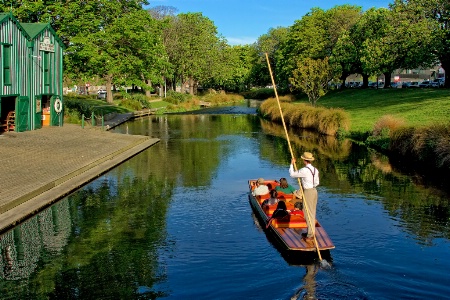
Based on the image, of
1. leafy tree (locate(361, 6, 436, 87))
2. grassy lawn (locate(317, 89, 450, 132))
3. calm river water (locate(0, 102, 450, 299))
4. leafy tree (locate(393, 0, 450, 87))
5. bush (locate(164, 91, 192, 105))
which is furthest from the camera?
bush (locate(164, 91, 192, 105))

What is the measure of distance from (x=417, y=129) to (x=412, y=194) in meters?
9.40

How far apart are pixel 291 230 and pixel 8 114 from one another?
24981mm

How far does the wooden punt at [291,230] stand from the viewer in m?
13.0

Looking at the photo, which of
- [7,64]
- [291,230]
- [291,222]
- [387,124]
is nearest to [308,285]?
[291,230]

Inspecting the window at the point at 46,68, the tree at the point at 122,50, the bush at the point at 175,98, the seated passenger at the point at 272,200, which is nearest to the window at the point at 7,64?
the window at the point at 46,68

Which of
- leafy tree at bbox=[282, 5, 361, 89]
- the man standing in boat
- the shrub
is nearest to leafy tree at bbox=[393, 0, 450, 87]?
leafy tree at bbox=[282, 5, 361, 89]

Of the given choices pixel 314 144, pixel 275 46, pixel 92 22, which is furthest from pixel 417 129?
pixel 275 46

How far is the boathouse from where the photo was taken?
31.9 meters

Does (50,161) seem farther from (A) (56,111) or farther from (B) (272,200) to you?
(A) (56,111)

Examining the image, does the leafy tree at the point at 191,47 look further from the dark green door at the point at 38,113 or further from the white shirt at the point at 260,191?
the white shirt at the point at 260,191

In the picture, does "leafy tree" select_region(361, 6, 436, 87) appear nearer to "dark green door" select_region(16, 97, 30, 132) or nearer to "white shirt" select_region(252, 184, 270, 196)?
"dark green door" select_region(16, 97, 30, 132)

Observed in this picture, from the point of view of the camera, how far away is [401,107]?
4666 cm

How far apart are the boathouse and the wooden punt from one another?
2083 cm

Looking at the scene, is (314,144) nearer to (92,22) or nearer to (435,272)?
(92,22)
